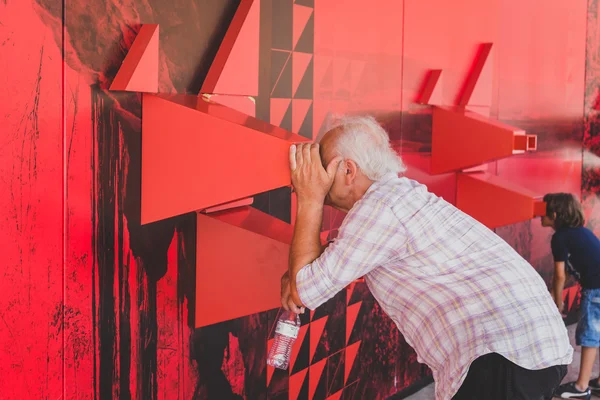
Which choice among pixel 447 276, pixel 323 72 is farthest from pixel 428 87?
pixel 447 276

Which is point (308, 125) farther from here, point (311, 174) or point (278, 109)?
point (311, 174)

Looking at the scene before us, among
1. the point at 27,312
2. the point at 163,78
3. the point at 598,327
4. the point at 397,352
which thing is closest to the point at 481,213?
the point at 397,352

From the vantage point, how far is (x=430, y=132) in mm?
3104

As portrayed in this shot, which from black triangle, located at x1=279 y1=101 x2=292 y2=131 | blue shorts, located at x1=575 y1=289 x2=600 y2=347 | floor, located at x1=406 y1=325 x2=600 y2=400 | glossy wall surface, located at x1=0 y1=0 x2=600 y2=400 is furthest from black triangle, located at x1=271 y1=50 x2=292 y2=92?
blue shorts, located at x1=575 y1=289 x2=600 y2=347

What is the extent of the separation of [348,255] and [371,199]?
14cm

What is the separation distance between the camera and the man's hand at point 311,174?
1596 millimetres

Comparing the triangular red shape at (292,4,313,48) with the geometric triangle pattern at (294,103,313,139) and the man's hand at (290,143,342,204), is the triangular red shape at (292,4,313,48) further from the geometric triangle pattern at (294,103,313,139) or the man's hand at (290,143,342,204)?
the man's hand at (290,143,342,204)

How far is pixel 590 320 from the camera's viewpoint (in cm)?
359

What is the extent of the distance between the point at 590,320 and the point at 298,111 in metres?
2.17

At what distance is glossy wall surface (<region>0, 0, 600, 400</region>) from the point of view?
1.53m

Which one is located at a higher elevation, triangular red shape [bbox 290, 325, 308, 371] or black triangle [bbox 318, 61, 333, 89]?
black triangle [bbox 318, 61, 333, 89]

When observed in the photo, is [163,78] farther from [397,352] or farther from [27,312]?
[397,352]

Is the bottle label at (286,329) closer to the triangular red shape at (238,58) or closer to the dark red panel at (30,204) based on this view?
the dark red panel at (30,204)

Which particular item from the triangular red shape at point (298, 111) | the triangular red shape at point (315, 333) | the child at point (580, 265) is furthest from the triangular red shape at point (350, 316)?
the child at point (580, 265)
